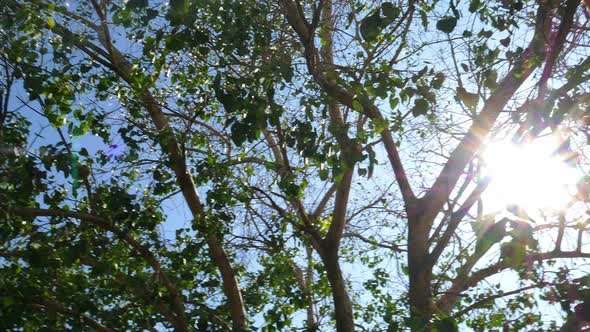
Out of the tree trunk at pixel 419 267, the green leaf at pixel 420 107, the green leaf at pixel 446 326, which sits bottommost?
the green leaf at pixel 446 326

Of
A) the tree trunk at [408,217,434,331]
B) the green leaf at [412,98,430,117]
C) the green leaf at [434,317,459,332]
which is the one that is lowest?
the green leaf at [434,317,459,332]

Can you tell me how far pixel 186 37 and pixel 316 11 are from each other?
1092mm

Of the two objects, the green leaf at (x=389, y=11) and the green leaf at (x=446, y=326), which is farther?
the green leaf at (x=389, y=11)

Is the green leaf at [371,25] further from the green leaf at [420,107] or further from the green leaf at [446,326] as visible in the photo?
the green leaf at [446,326]

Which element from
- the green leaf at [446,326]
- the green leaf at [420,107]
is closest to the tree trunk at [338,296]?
the green leaf at [420,107]

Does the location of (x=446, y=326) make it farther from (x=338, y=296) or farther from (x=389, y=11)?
(x=338, y=296)

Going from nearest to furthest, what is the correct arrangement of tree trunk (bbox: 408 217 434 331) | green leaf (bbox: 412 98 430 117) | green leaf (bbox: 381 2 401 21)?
green leaf (bbox: 381 2 401 21) < green leaf (bbox: 412 98 430 117) < tree trunk (bbox: 408 217 434 331)

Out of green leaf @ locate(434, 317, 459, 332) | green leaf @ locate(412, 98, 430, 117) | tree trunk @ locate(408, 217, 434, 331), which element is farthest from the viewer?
tree trunk @ locate(408, 217, 434, 331)

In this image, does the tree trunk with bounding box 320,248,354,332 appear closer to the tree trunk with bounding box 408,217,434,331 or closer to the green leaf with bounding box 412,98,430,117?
the tree trunk with bounding box 408,217,434,331

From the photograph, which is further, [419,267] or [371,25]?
[419,267]

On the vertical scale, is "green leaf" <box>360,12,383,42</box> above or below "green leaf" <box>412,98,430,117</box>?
below

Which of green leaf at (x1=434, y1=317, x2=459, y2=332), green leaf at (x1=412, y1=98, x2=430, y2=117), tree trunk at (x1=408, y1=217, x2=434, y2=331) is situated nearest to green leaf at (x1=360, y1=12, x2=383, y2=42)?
green leaf at (x1=412, y1=98, x2=430, y2=117)

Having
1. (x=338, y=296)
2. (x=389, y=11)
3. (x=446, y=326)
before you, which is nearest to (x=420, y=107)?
(x=389, y=11)

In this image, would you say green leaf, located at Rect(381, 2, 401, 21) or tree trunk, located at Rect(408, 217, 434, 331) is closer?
green leaf, located at Rect(381, 2, 401, 21)
